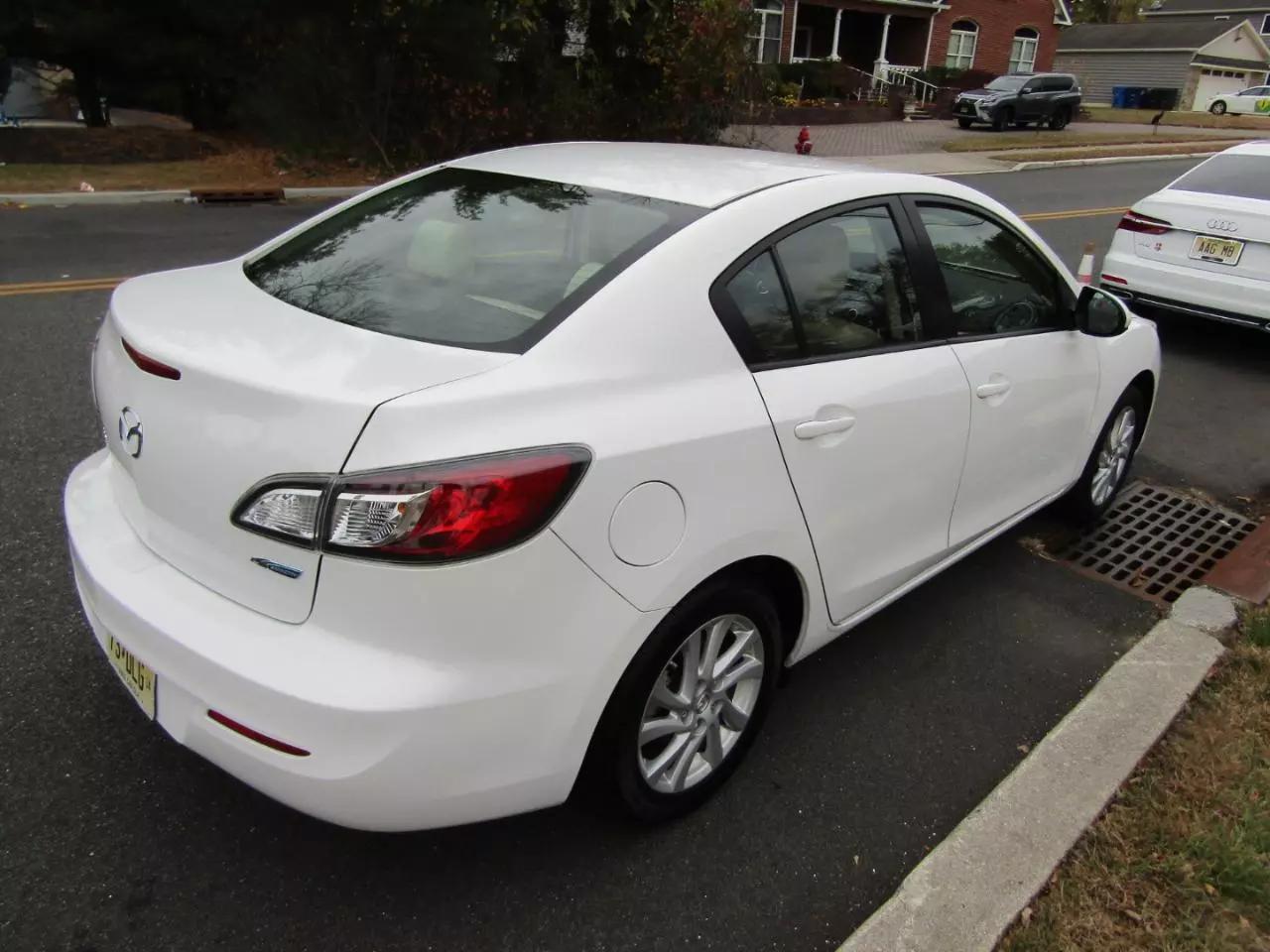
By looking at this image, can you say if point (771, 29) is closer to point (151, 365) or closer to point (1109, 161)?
point (1109, 161)

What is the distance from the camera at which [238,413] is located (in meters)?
2.04

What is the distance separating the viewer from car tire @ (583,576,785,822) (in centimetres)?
227

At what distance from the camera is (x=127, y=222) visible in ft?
35.2

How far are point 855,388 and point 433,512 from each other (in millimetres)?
1360

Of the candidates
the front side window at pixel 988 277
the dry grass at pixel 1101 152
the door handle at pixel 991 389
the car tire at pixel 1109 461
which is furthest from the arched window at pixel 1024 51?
the door handle at pixel 991 389

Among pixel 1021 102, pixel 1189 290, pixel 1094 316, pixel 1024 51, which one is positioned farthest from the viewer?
pixel 1024 51

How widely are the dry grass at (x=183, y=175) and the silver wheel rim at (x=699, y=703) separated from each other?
1264 cm

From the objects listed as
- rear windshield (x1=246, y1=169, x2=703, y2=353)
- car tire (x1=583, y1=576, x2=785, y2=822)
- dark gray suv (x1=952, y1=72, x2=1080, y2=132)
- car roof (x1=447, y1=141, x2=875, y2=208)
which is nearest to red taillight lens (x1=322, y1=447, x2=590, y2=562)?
rear windshield (x1=246, y1=169, x2=703, y2=353)

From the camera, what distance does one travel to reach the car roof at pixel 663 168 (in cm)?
277

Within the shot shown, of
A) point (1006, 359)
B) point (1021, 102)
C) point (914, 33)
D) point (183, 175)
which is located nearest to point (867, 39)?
point (914, 33)

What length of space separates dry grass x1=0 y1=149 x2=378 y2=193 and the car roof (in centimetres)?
1139

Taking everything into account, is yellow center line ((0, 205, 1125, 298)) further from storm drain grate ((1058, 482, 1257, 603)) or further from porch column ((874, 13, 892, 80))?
porch column ((874, 13, 892, 80))

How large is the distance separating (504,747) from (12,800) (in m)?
1.44

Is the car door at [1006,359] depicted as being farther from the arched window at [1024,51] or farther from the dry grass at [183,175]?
the arched window at [1024,51]
